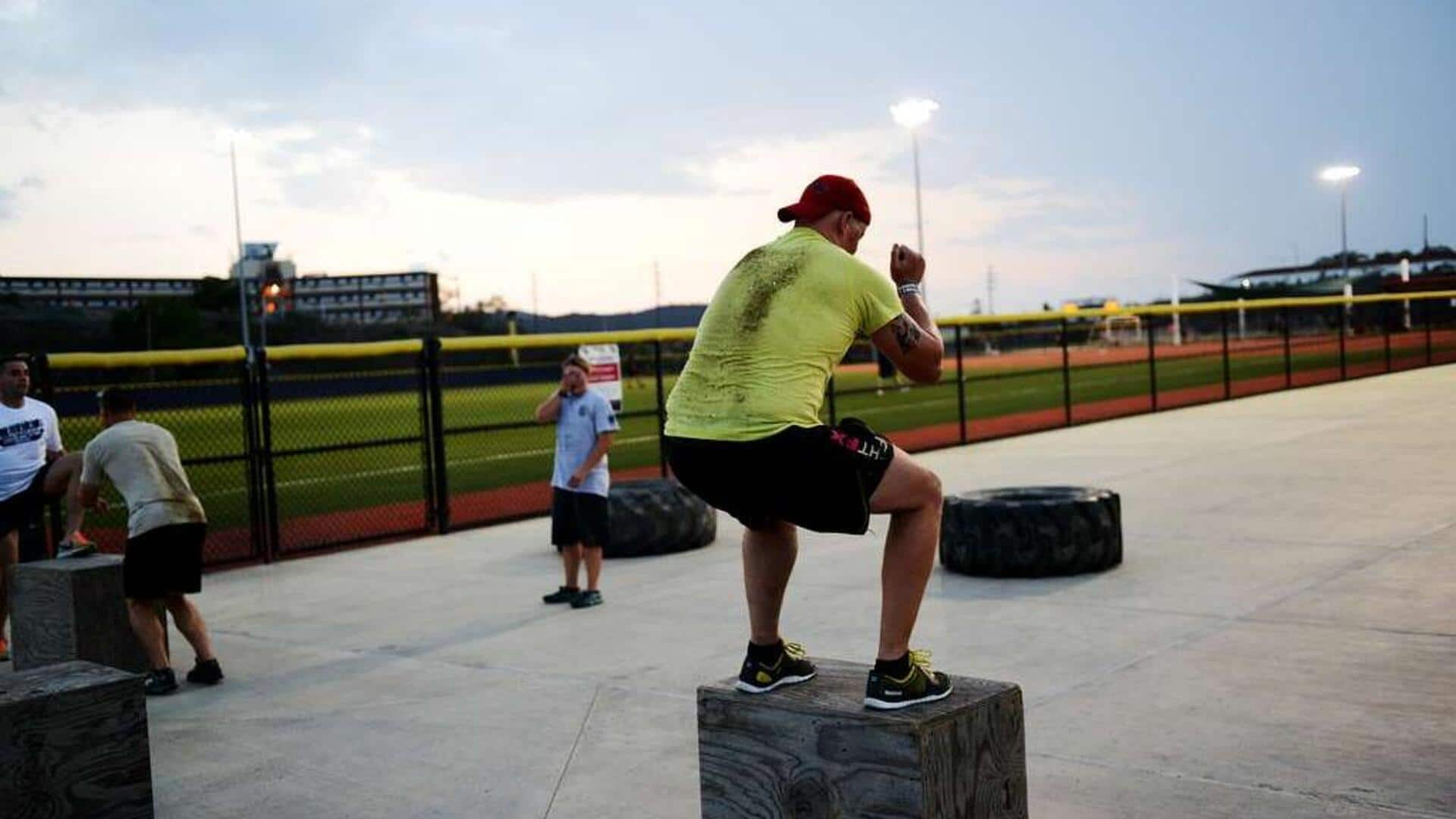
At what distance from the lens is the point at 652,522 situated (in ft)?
39.9

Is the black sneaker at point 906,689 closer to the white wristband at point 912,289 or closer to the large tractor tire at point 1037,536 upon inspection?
the white wristband at point 912,289

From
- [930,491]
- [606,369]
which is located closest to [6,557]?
[930,491]

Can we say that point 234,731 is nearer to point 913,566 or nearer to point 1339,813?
point 913,566

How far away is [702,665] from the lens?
25.9ft

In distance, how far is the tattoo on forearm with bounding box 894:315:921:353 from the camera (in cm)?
427

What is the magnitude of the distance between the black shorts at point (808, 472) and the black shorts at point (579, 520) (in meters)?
5.81

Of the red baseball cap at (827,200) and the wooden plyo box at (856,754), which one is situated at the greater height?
the red baseball cap at (827,200)

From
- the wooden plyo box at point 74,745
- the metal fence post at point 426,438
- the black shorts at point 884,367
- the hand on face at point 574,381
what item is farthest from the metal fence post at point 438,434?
the black shorts at point 884,367

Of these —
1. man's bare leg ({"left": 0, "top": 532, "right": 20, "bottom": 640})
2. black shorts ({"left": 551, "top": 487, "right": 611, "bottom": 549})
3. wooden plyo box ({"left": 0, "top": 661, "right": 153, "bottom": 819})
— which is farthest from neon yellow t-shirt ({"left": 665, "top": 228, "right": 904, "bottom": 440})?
man's bare leg ({"left": 0, "top": 532, "right": 20, "bottom": 640})

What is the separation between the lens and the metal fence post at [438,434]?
14617mm

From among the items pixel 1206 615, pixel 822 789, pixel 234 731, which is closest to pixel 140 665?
pixel 234 731

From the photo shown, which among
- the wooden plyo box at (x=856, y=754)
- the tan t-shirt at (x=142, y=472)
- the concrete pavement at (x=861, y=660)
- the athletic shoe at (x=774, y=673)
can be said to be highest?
the tan t-shirt at (x=142, y=472)

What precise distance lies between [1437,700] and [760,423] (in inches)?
150

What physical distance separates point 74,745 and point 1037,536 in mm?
6368
